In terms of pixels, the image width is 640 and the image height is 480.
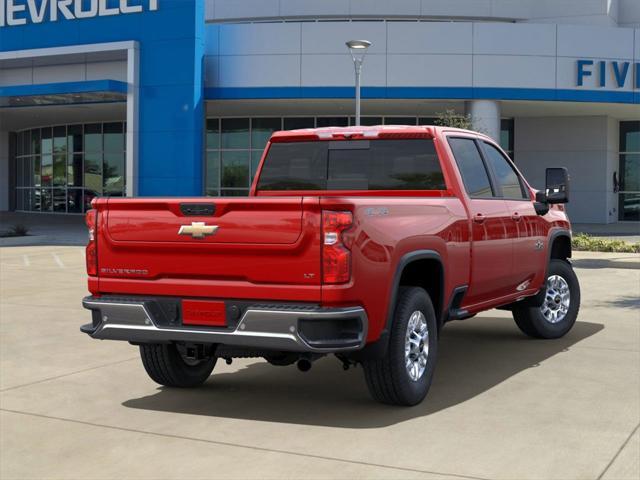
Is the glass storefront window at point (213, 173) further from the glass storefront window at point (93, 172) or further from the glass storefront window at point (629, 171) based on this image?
the glass storefront window at point (629, 171)

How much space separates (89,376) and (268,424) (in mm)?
2154

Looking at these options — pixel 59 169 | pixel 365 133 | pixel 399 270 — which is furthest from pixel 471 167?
pixel 59 169

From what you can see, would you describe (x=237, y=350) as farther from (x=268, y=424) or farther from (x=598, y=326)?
(x=598, y=326)

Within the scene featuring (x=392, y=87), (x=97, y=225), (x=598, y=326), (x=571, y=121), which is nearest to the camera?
(x=97, y=225)

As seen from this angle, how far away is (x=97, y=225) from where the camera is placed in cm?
596

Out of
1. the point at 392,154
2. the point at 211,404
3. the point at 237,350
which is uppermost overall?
the point at 392,154

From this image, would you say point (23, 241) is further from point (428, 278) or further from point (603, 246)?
point (428, 278)

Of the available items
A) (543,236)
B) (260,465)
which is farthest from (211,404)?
(543,236)

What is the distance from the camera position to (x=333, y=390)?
6.68 meters

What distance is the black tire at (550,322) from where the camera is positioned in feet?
28.9

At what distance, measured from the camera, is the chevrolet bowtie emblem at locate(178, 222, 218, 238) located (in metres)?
5.56

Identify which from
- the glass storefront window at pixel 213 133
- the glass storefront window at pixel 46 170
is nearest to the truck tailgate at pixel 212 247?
the glass storefront window at pixel 213 133

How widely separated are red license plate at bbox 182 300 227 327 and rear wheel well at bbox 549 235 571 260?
4.66 meters

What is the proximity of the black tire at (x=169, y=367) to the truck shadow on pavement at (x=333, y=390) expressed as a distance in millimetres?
93
